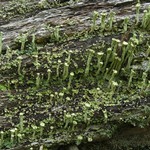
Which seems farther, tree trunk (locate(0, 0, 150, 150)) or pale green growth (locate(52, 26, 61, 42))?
pale green growth (locate(52, 26, 61, 42))

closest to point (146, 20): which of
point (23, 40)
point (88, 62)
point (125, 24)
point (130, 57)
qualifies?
point (125, 24)

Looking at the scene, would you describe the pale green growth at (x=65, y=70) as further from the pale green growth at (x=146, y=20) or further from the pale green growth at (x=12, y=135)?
the pale green growth at (x=146, y=20)

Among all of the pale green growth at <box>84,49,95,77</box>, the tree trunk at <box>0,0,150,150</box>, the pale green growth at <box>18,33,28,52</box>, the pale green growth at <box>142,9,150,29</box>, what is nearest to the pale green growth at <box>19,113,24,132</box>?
the tree trunk at <box>0,0,150,150</box>

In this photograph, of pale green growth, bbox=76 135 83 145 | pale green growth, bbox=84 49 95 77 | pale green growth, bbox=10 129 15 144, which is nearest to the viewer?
pale green growth, bbox=10 129 15 144

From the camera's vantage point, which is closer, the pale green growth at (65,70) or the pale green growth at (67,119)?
the pale green growth at (67,119)

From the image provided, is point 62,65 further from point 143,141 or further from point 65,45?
point 143,141

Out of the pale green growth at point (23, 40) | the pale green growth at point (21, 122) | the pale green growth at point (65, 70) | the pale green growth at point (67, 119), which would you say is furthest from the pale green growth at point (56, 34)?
the pale green growth at point (21, 122)

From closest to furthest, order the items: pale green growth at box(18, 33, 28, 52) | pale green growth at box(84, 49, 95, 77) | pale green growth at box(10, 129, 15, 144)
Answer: pale green growth at box(10, 129, 15, 144)
pale green growth at box(84, 49, 95, 77)
pale green growth at box(18, 33, 28, 52)

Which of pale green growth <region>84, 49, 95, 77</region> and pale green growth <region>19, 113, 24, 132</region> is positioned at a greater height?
pale green growth <region>84, 49, 95, 77</region>

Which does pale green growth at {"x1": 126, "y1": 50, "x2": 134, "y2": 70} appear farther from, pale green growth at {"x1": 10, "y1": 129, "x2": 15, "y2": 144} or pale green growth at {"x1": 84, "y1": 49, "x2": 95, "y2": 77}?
pale green growth at {"x1": 10, "y1": 129, "x2": 15, "y2": 144}

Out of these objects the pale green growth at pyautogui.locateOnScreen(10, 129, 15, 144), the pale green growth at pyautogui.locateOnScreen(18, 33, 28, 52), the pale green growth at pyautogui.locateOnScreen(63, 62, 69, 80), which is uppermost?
the pale green growth at pyautogui.locateOnScreen(18, 33, 28, 52)
